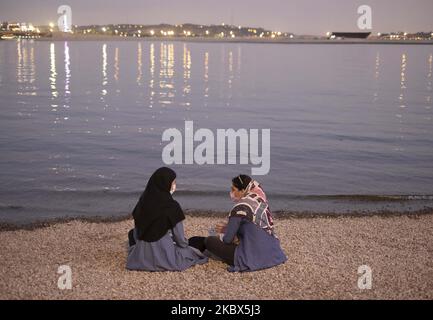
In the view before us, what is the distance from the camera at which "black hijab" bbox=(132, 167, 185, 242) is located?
27.8ft

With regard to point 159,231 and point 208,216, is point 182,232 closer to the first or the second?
point 159,231

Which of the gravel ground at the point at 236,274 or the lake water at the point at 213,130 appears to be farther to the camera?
the lake water at the point at 213,130

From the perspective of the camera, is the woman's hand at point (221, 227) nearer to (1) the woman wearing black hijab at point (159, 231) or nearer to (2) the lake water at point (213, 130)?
(1) the woman wearing black hijab at point (159, 231)

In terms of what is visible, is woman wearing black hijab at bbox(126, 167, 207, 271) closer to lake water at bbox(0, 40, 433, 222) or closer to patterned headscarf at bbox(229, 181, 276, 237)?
patterned headscarf at bbox(229, 181, 276, 237)

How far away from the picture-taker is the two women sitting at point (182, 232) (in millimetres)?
8539

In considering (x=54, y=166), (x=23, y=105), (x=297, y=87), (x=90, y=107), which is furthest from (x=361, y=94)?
(x=54, y=166)

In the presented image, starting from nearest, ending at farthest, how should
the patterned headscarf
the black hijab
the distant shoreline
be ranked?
1. the black hijab
2. the patterned headscarf
3. the distant shoreline

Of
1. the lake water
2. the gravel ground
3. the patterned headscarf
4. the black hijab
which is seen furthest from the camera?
the lake water

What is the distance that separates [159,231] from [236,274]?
1.34 metres

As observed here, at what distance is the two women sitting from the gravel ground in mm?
169

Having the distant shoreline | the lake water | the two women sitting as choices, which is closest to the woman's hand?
the two women sitting

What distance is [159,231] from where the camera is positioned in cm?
862

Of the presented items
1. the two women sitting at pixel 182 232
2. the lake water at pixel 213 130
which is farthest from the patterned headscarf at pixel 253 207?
the lake water at pixel 213 130

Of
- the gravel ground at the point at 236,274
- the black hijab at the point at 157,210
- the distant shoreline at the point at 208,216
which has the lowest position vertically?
the distant shoreline at the point at 208,216
